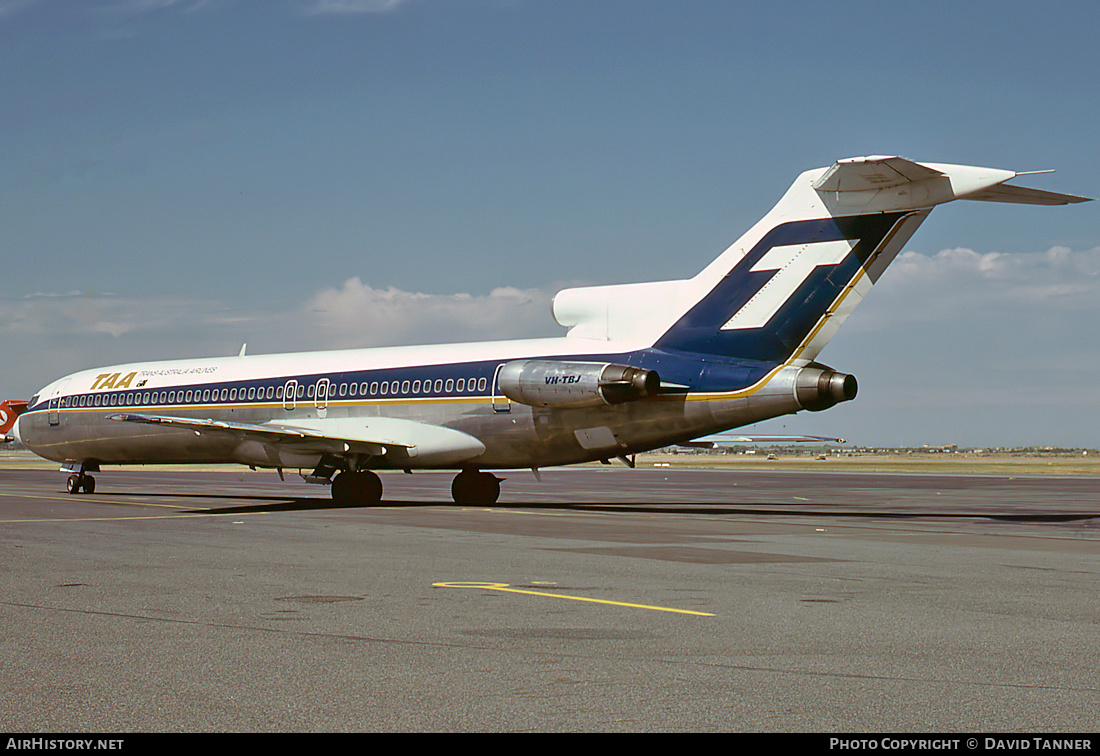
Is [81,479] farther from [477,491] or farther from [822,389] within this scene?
[822,389]

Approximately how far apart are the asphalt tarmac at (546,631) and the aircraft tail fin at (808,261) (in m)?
6.10

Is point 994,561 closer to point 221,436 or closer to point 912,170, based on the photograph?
point 912,170

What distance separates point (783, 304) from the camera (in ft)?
80.2

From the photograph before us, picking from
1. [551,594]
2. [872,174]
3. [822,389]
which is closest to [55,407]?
[822,389]

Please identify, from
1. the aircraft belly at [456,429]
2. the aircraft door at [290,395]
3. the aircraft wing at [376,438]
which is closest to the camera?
the aircraft belly at [456,429]

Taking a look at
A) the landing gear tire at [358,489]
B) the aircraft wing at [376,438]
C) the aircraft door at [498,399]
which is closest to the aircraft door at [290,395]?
the aircraft wing at [376,438]

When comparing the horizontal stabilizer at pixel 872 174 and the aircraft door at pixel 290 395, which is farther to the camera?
the aircraft door at pixel 290 395

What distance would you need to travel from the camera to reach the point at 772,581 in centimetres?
1227

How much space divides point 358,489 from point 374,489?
423 millimetres

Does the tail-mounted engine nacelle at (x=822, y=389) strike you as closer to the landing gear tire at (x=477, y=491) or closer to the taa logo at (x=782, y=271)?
the taa logo at (x=782, y=271)

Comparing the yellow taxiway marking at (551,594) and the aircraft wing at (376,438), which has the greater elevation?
the aircraft wing at (376,438)

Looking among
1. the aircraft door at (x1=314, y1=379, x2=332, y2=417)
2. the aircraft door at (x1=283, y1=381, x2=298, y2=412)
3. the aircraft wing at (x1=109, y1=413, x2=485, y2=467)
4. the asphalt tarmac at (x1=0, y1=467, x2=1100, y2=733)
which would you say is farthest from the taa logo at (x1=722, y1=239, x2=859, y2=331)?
the aircraft door at (x1=283, y1=381, x2=298, y2=412)

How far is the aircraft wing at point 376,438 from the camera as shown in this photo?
2841 centimetres
